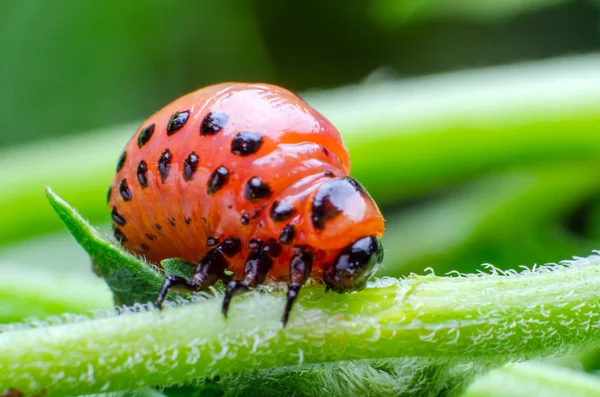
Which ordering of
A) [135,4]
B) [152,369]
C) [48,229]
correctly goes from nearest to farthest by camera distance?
[152,369] → [48,229] → [135,4]

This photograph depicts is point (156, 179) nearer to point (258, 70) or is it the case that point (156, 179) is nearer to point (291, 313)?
point (291, 313)

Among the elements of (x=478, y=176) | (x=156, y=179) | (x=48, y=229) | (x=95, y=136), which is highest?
(x=156, y=179)

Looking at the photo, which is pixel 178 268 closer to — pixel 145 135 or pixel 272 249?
pixel 272 249

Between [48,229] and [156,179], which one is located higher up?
[156,179]

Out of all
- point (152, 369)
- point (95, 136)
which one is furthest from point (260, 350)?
point (95, 136)

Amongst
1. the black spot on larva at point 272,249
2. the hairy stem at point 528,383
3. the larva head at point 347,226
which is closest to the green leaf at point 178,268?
the black spot on larva at point 272,249

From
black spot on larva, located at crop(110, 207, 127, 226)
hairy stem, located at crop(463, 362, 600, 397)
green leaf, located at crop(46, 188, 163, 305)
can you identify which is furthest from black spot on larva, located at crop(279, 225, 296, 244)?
hairy stem, located at crop(463, 362, 600, 397)

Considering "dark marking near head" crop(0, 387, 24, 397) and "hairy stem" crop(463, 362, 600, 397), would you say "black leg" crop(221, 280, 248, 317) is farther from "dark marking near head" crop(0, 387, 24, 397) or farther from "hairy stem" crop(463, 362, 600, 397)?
"hairy stem" crop(463, 362, 600, 397)
